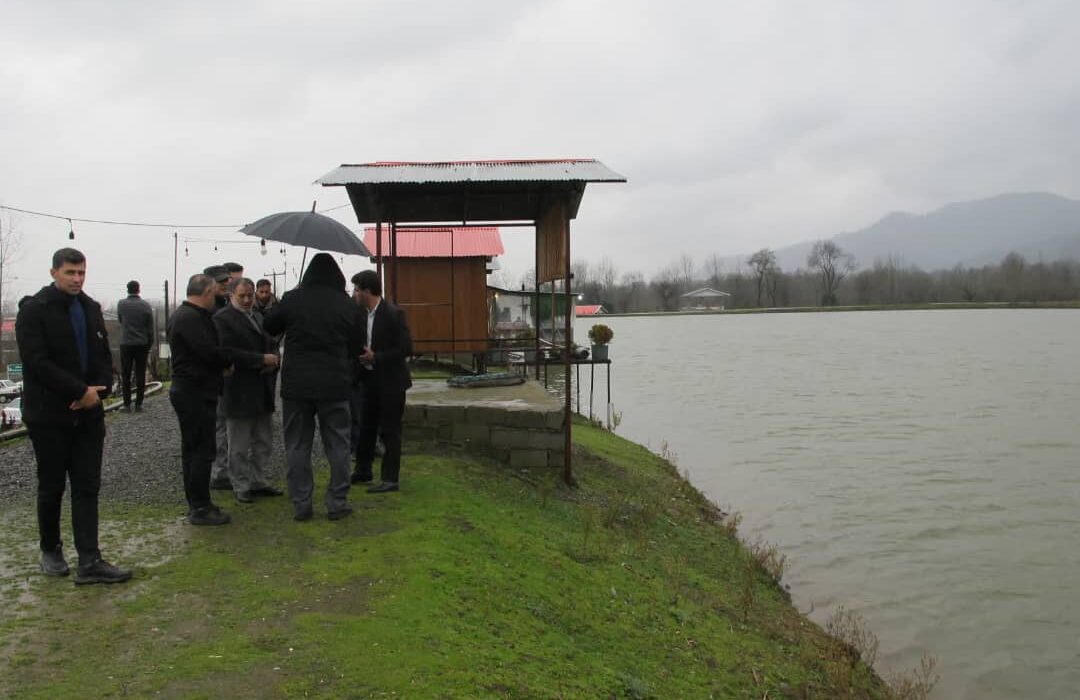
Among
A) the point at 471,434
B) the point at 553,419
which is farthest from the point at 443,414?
the point at 553,419

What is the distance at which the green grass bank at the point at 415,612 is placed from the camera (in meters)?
4.01

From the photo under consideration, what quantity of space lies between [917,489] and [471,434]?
9.55 m

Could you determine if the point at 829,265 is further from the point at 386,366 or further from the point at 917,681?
the point at 386,366

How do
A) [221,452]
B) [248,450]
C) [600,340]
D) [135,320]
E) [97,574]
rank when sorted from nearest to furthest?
[97,574] → [248,450] → [221,452] → [135,320] → [600,340]

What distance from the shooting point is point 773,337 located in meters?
67.2

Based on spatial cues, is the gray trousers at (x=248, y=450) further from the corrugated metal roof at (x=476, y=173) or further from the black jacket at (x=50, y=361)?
the corrugated metal roof at (x=476, y=173)

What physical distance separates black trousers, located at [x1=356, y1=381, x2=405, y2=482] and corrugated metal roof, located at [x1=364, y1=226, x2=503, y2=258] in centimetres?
1082

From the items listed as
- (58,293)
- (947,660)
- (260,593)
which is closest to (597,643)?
(260,593)

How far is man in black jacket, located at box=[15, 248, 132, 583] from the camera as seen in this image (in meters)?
4.81

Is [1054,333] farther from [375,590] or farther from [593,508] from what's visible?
[375,590]

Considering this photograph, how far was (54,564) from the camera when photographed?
16.8 feet

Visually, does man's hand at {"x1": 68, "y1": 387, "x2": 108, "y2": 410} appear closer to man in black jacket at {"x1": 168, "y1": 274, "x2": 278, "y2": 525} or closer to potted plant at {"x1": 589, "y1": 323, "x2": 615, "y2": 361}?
man in black jacket at {"x1": 168, "y1": 274, "x2": 278, "y2": 525}

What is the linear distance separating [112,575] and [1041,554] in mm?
11522

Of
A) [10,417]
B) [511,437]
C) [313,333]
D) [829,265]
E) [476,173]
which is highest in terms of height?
[829,265]
